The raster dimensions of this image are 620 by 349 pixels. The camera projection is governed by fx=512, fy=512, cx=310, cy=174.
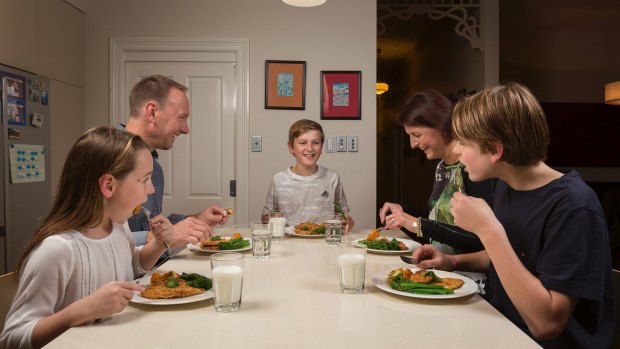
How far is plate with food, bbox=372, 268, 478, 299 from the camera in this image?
1.31m

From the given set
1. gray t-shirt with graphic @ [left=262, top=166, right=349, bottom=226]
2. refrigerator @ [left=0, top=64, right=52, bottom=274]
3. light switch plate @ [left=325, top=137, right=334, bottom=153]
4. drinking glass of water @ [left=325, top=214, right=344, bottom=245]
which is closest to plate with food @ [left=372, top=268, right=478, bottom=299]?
drinking glass of water @ [left=325, top=214, right=344, bottom=245]

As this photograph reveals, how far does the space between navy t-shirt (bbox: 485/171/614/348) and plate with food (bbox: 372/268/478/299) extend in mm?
177

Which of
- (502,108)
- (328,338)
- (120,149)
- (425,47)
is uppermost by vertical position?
(425,47)

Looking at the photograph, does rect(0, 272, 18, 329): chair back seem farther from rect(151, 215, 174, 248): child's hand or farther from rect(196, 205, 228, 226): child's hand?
rect(196, 205, 228, 226): child's hand

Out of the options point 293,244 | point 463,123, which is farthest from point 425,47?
point 463,123

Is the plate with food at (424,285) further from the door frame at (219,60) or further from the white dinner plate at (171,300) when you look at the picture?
the door frame at (219,60)

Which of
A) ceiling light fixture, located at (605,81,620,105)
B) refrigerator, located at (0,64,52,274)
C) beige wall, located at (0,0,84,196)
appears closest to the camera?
refrigerator, located at (0,64,52,274)

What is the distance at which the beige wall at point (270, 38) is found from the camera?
158 inches

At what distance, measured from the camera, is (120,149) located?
54.5 inches

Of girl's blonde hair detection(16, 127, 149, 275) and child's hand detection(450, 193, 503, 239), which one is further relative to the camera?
girl's blonde hair detection(16, 127, 149, 275)

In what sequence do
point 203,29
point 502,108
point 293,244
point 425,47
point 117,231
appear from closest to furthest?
point 502,108
point 117,231
point 293,244
point 203,29
point 425,47

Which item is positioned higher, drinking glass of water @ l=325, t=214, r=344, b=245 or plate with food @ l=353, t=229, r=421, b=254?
drinking glass of water @ l=325, t=214, r=344, b=245

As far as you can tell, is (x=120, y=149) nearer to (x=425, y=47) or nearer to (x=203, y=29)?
(x=203, y=29)

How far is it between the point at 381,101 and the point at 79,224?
11419mm
